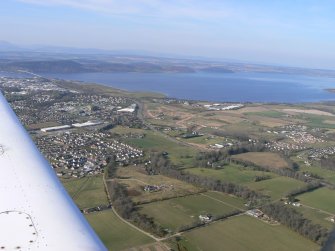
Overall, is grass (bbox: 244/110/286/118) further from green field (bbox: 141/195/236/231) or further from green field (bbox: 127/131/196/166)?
green field (bbox: 141/195/236/231)

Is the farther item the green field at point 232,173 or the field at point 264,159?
the field at point 264,159

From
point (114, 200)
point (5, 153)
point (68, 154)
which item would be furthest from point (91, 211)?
point (5, 153)

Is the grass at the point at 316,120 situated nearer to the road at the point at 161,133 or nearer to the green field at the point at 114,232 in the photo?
the road at the point at 161,133

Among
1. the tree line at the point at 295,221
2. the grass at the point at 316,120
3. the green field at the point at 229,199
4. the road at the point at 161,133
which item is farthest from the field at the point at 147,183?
the grass at the point at 316,120

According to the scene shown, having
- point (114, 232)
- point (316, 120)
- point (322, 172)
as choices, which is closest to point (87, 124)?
point (322, 172)

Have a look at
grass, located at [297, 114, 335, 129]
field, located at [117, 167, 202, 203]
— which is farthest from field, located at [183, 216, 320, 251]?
grass, located at [297, 114, 335, 129]

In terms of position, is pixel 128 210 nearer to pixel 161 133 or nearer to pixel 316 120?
pixel 161 133

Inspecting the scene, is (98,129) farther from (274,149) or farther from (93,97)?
(93,97)
